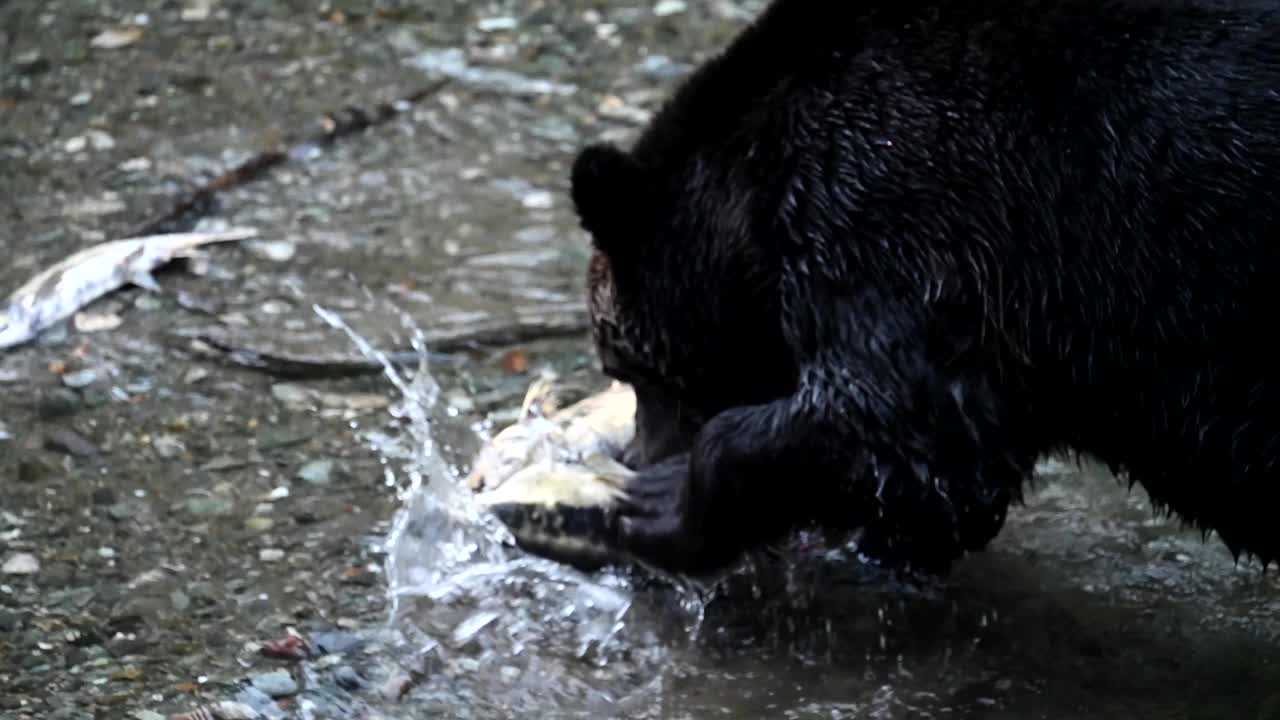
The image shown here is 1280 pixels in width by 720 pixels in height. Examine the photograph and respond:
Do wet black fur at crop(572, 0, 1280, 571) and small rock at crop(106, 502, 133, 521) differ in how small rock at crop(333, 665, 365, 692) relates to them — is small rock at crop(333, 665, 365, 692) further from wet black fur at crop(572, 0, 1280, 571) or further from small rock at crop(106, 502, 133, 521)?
small rock at crop(106, 502, 133, 521)

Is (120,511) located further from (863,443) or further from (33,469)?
(863,443)

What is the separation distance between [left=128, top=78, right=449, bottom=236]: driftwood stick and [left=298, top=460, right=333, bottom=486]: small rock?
1.48m

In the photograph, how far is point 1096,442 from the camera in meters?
4.19

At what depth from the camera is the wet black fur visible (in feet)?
12.8

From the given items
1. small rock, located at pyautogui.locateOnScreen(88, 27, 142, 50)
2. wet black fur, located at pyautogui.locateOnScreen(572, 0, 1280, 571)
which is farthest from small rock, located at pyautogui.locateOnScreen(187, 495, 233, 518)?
small rock, located at pyautogui.locateOnScreen(88, 27, 142, 50)

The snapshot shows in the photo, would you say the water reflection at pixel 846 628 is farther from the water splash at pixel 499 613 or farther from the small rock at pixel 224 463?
the small rock at pixel 224 463

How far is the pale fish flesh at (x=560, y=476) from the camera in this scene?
15.0 feet

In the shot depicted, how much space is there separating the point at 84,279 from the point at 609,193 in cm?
196

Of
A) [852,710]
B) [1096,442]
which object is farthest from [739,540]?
[1096,442]

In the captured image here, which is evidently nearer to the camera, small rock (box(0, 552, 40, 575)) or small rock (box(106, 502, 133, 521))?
small rock (box(0, 552, 40, 575))

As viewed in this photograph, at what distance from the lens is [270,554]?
468cm

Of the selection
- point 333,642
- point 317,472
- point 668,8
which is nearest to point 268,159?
point 317,472

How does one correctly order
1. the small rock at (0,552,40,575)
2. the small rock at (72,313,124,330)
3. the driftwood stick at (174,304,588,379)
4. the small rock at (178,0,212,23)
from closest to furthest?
the small rock at (0,552,40,575) → the driftwood stick at (174,304,588,379) → the small rock at (72,313,124,330) → the small rock at (178,0,212,23)

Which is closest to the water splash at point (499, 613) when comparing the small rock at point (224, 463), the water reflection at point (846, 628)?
the water reflection at point (846, 628)
